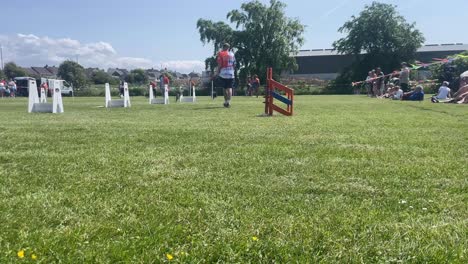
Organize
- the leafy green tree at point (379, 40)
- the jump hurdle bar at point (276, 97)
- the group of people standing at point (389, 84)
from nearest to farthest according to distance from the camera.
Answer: the jump hurdle bar at point (276, 97) → the group of people standing at point (389, 84) → the leafy green tree at point (379, 40)

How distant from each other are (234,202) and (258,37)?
57.8 m

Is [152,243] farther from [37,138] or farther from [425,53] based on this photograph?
[425,53]

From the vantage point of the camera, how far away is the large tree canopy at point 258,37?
2313 inches

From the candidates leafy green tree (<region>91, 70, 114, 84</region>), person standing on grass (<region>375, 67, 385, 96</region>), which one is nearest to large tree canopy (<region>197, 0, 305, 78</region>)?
person standing on grass (<region>375, 67, 385, 96</region>)

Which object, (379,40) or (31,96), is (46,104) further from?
(379,40)

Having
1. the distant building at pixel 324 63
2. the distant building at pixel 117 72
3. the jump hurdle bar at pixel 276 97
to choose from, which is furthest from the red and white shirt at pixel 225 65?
the distant building at pixel 117 72

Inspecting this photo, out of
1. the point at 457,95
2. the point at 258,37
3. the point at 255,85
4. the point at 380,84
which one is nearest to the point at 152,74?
the point at 258,37

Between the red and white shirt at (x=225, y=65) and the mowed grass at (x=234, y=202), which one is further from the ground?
the red and white shirt at (x=225, y=65)

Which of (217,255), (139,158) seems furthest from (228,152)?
(217,255)

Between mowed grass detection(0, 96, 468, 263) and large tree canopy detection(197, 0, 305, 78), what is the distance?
54444 millimetres

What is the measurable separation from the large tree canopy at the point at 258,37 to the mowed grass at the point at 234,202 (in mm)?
54444

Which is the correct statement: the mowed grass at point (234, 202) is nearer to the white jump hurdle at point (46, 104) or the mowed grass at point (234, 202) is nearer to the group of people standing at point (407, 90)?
the white jump hurdle at point (46, 104)

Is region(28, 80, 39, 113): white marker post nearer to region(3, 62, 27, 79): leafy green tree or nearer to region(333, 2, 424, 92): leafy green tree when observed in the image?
region(333, 2, 424, 92): leafy green tree

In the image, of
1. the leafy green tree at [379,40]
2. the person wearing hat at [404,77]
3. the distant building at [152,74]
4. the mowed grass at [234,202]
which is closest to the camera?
the mowed grass at [234,202]
